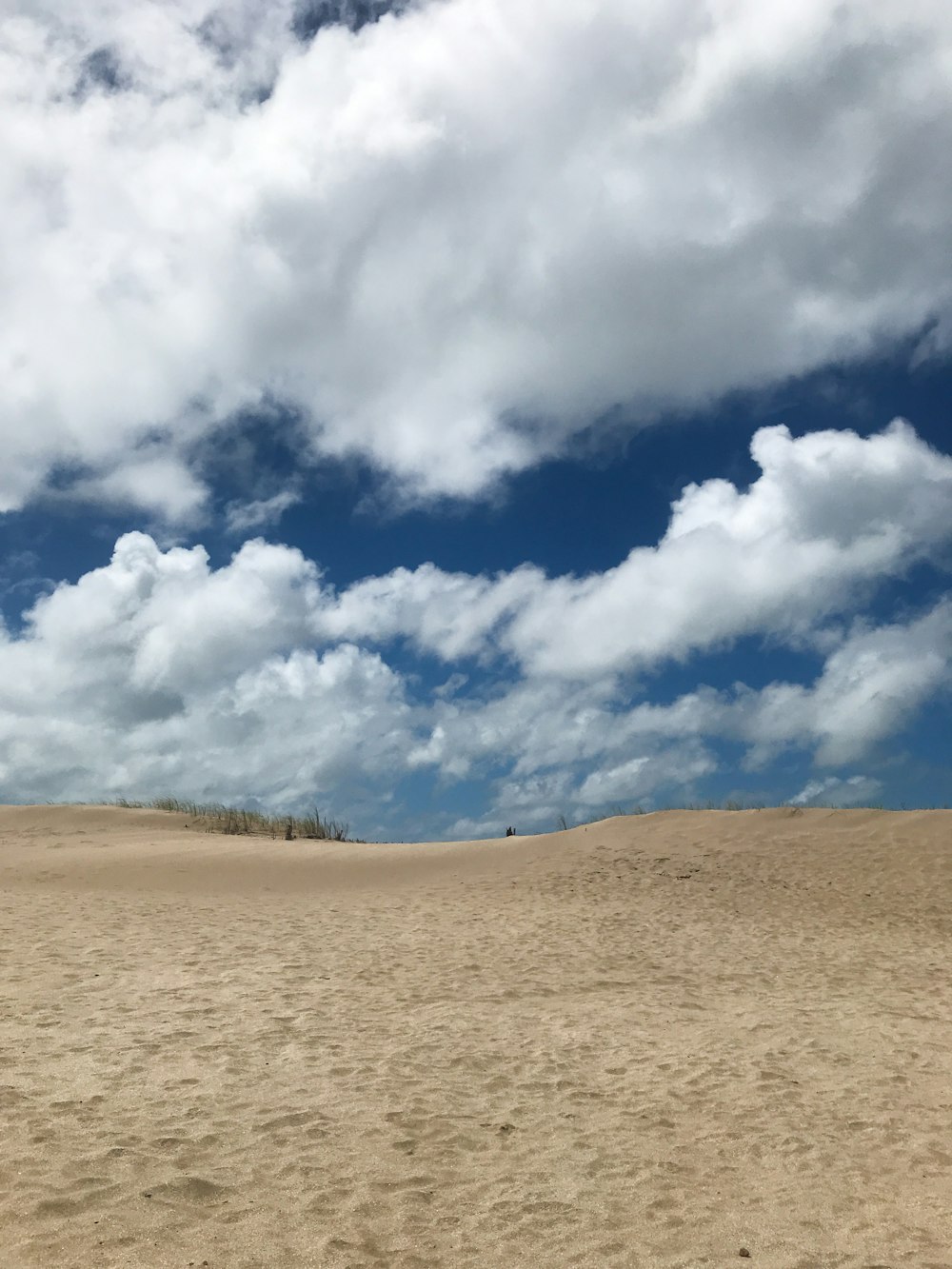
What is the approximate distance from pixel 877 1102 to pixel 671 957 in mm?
5223

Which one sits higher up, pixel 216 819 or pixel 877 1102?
pixel 216 819

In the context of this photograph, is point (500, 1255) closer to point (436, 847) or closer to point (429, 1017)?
point (429, 1017)

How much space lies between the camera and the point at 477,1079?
8.12 metres

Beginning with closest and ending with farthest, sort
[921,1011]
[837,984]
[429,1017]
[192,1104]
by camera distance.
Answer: [192,1104], [429,1017], [921,1011], [837,984]

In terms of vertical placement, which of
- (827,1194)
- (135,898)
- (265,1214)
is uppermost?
(135,898)

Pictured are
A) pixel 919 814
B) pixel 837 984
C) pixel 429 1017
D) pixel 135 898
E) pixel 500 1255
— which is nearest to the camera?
pixel 500 1255

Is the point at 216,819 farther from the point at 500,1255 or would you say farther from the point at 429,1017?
the point at 500,1255

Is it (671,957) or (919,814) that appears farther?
(919,814)

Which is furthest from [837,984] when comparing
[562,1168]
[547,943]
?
[562,1168]

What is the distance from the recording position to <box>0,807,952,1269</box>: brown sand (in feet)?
18.3

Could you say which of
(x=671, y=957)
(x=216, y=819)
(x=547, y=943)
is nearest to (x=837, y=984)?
(x=671, y=957)

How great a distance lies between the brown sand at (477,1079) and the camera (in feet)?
18.3

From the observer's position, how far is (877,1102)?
314 inches

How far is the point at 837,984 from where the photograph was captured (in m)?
11.9
